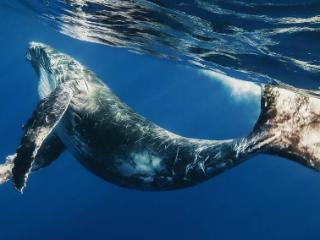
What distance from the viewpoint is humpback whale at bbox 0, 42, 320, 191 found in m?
5.65

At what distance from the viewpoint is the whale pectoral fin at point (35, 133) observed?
6535mm

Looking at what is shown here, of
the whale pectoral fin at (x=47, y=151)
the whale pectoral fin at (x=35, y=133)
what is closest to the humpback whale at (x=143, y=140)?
the whale pectoral fin at (x=35, y=133)

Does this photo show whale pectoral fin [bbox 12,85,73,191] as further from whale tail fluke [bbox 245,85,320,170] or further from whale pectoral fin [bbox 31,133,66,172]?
whale tail fluke [bbox 245,85,320,170]

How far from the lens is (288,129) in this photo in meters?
5.64

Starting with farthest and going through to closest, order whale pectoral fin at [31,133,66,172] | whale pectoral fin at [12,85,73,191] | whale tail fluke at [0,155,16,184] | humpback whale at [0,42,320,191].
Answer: whale pectoral fin at [31,133,66,172]
whale tail fluke at [0,155,16,184]
whale pectoral fin at [12,85,73,191]
humpback whale at [0,42,320,191]

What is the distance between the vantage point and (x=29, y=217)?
124 ft

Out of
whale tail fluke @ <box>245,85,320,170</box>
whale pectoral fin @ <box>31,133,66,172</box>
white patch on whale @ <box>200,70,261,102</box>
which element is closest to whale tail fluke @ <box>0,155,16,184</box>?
whale pectoral fin @ <box>31,133,66,172</box>

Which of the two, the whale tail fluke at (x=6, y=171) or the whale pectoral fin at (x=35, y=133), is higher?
the whale pectoral fin at (x=35, y=133)

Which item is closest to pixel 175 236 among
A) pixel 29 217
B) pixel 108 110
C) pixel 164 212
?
pixel 164 212

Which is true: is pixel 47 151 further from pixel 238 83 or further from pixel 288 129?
pixel 238 83

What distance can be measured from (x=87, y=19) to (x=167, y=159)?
12.4 metres

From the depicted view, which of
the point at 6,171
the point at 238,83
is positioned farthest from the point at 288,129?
the point at 238,83

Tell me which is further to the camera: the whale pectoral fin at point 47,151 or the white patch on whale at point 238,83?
the white patch on whale at point 238,83

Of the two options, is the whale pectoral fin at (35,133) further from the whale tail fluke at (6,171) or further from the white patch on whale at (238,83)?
the white patch on whale at (238,83)
